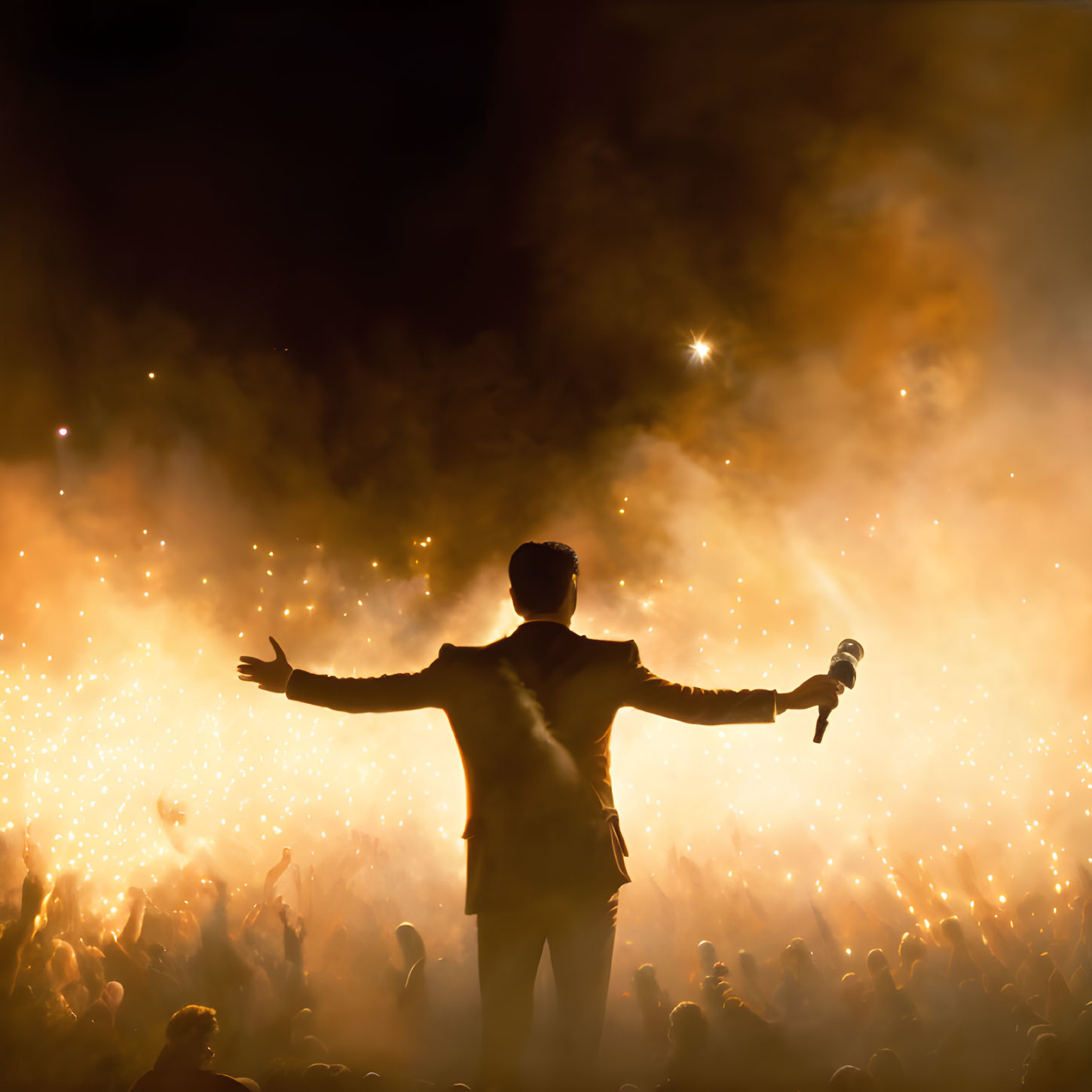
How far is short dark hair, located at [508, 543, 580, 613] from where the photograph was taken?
9.16 ft

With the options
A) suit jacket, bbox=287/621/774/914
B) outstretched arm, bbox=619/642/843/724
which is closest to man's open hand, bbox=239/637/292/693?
suit jacket, bbox=287/621/774/914

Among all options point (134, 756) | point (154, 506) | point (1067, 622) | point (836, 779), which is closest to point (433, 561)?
point (154, 506)

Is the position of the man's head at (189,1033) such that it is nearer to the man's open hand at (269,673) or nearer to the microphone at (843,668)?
the man's open hand at (269,673)

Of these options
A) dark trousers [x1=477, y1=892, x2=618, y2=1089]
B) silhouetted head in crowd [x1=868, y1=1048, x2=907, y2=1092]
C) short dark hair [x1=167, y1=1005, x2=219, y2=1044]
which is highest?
dark trousers [x1=477, y1=892, x2=618, y2=1089]

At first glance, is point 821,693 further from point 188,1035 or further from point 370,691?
point 188,1035

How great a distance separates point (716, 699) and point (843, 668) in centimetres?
53

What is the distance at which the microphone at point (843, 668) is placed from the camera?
2690mm

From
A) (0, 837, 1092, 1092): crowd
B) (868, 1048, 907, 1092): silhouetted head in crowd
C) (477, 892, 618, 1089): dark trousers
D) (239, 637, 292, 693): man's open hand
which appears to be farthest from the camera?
(0, 837, 1092, 1092): crowd

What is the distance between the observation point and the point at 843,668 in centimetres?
277

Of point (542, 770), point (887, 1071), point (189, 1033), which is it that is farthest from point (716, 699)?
point (189, 1033)

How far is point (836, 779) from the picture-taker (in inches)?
A: 359

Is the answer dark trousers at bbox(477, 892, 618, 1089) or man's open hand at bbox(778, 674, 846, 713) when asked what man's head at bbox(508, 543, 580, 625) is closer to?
man's open hand at bbox(778, 674, 846, 713)

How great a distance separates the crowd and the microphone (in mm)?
1381

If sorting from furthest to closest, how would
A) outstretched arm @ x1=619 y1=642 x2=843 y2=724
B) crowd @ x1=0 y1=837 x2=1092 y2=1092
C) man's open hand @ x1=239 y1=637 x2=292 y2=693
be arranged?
crowd @ x1=0 y1=837 x2=1092 y2=1092
man's open hand @ x1=239 y1=637 x2=292 y2=693
outstretched arm @ x1=619 y1=642 x2=843 y2=724
